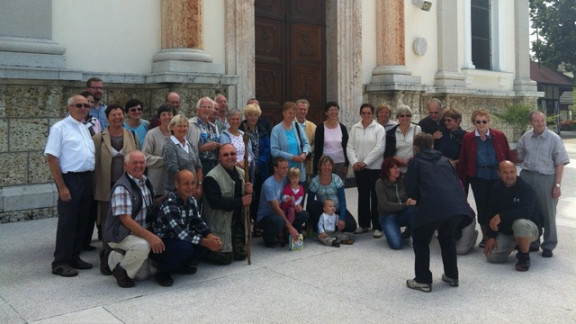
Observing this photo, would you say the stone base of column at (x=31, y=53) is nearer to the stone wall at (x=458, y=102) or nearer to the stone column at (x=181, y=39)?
the stone column at (x=181, y=39)

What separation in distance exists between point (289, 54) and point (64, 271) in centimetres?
680

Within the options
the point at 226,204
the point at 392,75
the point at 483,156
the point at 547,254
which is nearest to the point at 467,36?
the point at 392,75

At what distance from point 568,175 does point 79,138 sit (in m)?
11.3

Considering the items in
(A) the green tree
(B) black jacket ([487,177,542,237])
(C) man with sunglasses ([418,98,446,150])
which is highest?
(A) the green tree

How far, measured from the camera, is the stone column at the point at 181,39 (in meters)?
8.09

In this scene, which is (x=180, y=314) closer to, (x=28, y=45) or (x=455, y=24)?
(x=28, y=45)

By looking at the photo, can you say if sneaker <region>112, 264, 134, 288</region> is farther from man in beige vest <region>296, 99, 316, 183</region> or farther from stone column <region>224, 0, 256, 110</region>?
stone column <region>224, 0, 256, 110</region>

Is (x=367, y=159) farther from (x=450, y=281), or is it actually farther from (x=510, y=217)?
(x=450, y=281)

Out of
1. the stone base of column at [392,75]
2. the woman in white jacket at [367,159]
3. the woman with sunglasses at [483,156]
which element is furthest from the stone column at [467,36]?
the woman with sunglasses at [483,156]

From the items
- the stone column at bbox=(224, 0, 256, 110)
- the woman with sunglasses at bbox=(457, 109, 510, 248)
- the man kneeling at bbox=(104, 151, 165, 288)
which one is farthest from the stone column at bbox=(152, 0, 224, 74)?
the woman with sunglasses at bbox=(457, 109, 510, 248)

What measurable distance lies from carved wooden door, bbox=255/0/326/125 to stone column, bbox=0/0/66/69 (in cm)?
383

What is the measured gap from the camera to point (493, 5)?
48.3 feet

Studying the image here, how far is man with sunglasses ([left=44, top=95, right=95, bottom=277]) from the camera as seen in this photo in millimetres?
4672

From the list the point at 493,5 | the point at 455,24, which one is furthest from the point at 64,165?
the point at 493,5
